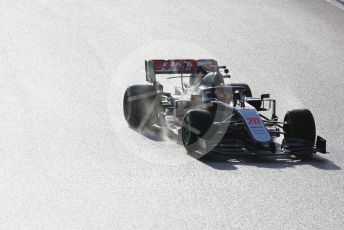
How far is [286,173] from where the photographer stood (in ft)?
36.3

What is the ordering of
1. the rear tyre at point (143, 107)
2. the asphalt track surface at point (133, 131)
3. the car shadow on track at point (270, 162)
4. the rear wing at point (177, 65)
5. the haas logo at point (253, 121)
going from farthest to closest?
the rear wing at point (177, 65)
the rear tyre at point (143, 107)
the haas logo at point (253, 121)
the car shadow on track at point (270, 162)
the asphalt track surface at point (133, 131)

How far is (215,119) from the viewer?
12789 millimetres

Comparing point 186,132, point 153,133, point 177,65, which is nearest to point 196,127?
point 186,132

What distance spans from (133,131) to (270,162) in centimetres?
304

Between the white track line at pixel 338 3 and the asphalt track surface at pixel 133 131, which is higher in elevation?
the white track line at pixel 338 3

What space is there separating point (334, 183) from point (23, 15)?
13.4 m

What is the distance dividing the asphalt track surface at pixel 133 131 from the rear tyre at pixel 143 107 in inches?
16.9

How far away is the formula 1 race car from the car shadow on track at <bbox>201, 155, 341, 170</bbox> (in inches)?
4.2

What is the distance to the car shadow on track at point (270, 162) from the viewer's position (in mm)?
11500

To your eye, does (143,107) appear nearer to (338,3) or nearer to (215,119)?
(215,119)

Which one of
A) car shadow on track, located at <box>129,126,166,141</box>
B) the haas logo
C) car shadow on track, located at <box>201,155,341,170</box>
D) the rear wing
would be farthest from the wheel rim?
the rear wing

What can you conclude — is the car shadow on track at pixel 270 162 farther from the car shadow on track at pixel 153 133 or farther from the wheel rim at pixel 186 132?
the car shadow on track at pixel 153 133

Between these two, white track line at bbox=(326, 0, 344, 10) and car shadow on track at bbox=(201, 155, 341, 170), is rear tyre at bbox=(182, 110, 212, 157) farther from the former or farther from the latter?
white track line at bbox=(326, 0, 344, 10)

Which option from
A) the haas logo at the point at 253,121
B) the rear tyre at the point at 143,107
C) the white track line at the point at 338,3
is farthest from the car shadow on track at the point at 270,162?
the white track line at the point at 338,3
